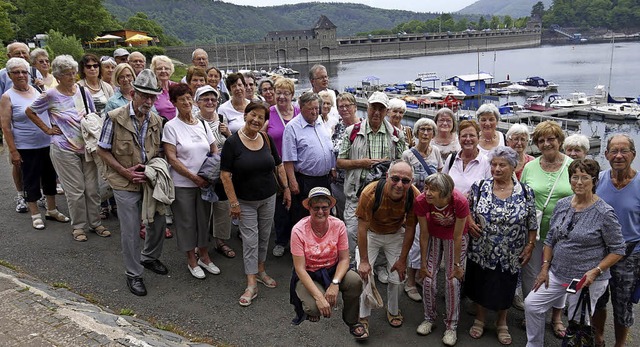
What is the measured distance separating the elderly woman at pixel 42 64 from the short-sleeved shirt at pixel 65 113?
1267mm

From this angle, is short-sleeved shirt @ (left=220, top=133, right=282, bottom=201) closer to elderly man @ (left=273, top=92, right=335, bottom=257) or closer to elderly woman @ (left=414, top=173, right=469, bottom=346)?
elderly man @ (left=273, top=92, right=335, bottom=257)

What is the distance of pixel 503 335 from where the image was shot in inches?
156

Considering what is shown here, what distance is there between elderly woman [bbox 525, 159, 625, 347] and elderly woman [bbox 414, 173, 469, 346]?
63cm

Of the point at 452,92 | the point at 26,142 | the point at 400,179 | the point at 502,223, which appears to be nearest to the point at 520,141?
the point at 502,223

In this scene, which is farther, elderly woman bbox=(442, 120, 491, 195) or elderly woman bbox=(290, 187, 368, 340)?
elderly woman bbox=(442, 120, 491, 195)

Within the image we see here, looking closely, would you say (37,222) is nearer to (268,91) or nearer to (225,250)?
(225,250)

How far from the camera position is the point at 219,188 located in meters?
4.65

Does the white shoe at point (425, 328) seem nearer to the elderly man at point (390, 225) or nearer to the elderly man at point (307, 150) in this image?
the elderly man at point (390, 225)

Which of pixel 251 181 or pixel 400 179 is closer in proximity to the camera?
pixel 400 179

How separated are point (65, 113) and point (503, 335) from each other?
505 centimetres

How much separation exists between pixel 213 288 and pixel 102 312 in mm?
1108

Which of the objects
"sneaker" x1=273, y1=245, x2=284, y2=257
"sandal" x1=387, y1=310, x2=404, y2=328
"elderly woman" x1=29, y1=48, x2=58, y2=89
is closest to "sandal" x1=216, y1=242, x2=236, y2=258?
"sneaker" x1=273, y1=245, x2=284, y2=257

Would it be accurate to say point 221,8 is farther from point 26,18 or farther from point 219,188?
point 219,188

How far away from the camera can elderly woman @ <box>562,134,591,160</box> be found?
13.8 ft
